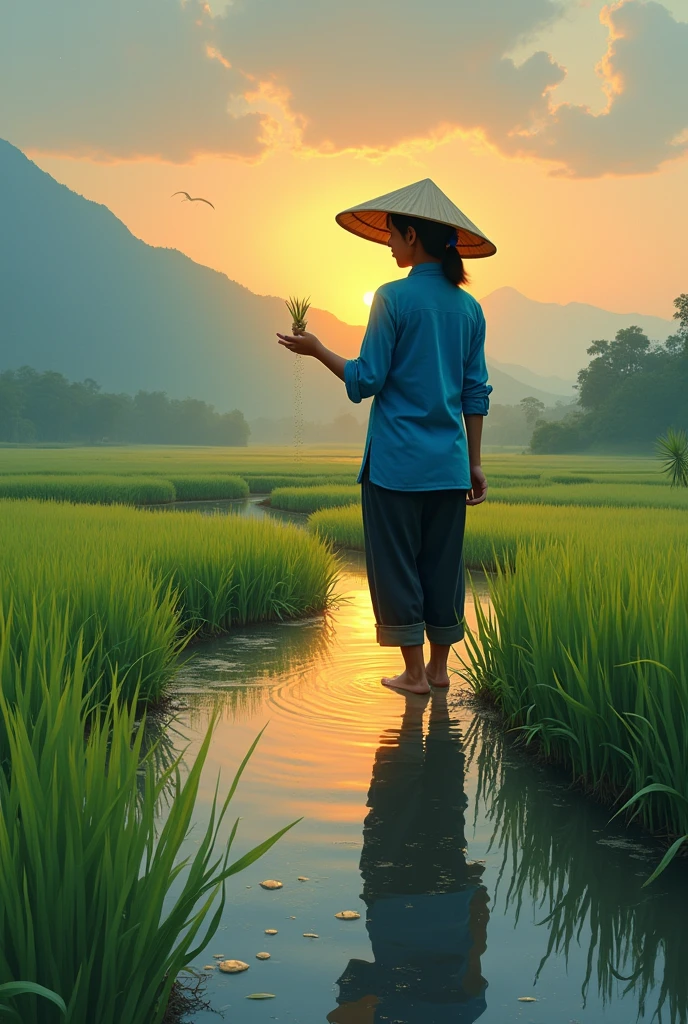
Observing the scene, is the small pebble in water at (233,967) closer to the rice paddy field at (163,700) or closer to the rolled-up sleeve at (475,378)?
the rice paddy field at (163,700)

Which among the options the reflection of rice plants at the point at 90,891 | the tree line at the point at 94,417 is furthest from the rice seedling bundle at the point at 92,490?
the tree line at the point at 94,417

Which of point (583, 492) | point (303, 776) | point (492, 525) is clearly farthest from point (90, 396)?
point (303, 776)

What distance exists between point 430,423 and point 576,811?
1.82 metres

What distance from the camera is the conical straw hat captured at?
4.20 m

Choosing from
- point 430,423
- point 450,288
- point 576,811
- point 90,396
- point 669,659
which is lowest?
point 576,811

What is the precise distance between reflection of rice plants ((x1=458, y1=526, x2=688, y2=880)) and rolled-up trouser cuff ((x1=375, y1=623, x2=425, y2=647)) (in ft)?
1.01

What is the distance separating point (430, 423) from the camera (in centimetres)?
430

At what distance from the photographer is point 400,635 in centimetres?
438

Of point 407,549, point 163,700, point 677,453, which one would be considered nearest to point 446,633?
point 407,549

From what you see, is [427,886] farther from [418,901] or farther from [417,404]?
[417,404]

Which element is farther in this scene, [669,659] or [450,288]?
[450,288]

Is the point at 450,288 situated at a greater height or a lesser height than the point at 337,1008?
greater

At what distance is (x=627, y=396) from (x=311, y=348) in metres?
74.3

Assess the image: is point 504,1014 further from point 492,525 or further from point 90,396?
point 90,396
